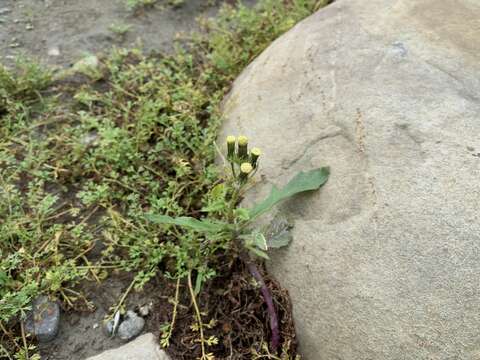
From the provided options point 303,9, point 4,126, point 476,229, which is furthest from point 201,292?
point 303,9

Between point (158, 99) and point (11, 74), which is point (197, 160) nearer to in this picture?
point (158, 99)

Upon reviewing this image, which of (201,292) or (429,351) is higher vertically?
(429,351)

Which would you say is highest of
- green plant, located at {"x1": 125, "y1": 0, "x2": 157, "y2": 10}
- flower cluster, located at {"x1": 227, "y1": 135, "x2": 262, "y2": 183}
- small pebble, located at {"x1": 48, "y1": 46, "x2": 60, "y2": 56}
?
flower cluster, located at {"x1": 227, "y1": 135, "x2": 262, "y2": 183}

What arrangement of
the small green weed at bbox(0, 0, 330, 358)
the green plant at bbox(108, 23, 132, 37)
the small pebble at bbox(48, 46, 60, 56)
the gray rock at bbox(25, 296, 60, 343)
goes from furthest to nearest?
the green plant at bbox(108, 23, 132, 37), the small pebble at bbox(48, 46, 60, 56), the small green weed at bbox(0, 0, 330, 358), the gray rock at bbox(25, 296, 60, 343)

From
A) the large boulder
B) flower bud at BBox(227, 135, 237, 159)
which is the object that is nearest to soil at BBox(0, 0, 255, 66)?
the large boulder

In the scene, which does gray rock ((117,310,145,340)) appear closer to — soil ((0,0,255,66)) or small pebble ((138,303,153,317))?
small pebble ((138,303,153,317))

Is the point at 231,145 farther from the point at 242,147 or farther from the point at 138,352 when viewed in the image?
the point at 138,352

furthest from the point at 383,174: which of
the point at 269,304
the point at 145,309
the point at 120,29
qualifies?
the point at 120,29
